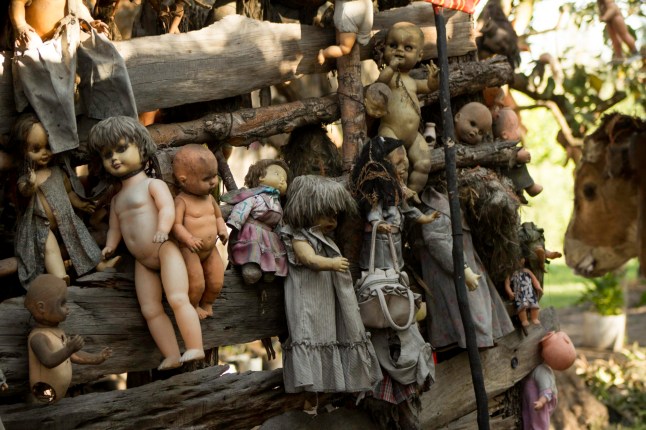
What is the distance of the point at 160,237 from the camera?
429cm

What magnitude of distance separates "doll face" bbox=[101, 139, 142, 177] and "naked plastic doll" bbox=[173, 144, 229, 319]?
206mm

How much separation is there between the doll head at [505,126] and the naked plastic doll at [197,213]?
2348 mm

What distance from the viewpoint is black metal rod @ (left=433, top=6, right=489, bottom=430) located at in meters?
5.17

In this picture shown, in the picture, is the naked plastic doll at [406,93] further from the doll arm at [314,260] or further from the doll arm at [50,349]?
the doll arm at [50,349]

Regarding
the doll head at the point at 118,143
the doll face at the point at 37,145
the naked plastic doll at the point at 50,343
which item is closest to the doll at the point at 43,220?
the doll face at the point at 37,145

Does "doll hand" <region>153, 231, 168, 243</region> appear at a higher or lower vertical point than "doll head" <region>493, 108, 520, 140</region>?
lower

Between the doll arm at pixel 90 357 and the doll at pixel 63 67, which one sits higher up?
the doll at pixel 63 67

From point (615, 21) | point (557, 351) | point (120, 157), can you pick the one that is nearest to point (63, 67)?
point (120, 157)

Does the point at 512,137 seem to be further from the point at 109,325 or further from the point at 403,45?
the point at 109,325

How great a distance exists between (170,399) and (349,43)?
207 centimetres

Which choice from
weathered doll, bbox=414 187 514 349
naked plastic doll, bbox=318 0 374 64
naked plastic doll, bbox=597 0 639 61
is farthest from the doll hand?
naked plastic doll, bbox=597 0 639 61

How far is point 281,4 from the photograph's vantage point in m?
6.40

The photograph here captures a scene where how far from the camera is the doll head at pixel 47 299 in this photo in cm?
408

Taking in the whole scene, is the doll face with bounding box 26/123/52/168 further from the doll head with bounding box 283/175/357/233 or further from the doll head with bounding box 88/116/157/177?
the doll head with bounding box 283/175/357/233
